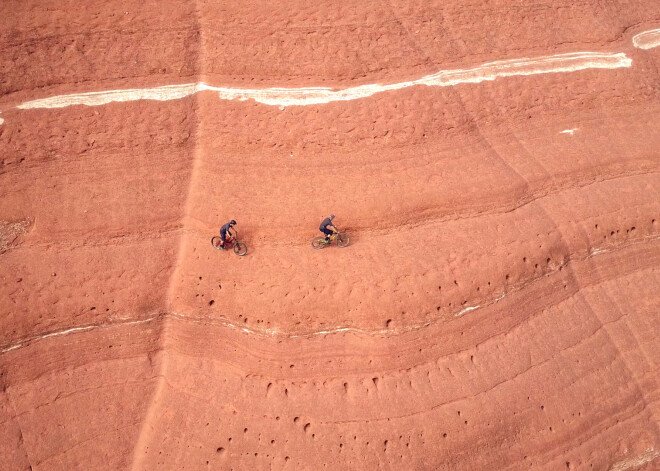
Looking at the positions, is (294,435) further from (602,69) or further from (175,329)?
(602,69)

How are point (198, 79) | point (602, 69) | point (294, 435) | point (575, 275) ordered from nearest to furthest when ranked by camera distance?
point (294, 435), point (575, 275), point (198, 79), point (602, 69)

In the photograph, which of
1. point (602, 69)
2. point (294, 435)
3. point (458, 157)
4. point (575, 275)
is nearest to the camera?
point (294, 435)

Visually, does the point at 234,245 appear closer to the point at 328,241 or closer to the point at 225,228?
the point at 225,228

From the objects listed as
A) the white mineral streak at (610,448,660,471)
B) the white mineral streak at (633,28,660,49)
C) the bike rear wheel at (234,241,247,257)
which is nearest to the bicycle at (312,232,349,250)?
the bike rear wheel at (234,241,247,257)

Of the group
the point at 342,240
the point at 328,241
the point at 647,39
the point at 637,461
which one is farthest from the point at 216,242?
the point at 647,39

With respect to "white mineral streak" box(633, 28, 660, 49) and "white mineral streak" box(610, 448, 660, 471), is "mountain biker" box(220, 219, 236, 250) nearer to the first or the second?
"white mineral streak" box(610, 448, 660, 471)

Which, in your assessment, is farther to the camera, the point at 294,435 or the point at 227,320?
the point at 227,320

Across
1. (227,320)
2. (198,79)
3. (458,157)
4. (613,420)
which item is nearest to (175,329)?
(227,320)

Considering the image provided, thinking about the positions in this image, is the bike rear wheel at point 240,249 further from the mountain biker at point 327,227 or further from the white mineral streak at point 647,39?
the white mineral streak at point 647,39
